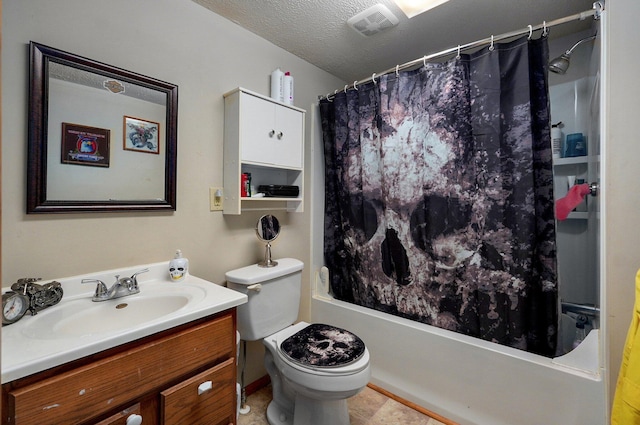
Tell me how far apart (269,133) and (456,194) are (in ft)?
3.47

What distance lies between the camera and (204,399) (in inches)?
46.0

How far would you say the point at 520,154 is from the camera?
4.84 feet

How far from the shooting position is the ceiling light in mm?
1567

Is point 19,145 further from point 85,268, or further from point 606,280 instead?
point 606,280

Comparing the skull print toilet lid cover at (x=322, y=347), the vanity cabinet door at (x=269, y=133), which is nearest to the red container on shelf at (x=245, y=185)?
the vanity cabinet door at (x=269, y=133)

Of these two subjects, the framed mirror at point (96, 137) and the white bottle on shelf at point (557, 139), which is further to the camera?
the white bottle on shelf at point (557, 139)

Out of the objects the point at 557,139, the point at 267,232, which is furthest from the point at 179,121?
the point at 557,139

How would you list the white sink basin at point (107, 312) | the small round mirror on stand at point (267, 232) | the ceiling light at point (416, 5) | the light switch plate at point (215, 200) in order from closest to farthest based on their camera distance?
the white sink basin at point (107, 312), the ceiling light at point (416, 5), the light switch plate at point (215, 200), the small round mirror on stand at point (267, 232)

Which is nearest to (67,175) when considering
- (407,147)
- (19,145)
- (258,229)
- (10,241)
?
(19,145)

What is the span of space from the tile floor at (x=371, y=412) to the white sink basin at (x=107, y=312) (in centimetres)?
85

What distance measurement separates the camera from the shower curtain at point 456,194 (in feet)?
4.84

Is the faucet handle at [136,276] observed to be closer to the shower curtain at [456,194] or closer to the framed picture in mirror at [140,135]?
the framed picture in mirror at [140,135]

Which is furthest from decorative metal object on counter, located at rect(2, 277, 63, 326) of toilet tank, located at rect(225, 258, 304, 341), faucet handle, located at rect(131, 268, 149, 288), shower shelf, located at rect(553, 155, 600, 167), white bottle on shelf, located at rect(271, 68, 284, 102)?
shower shelf, located at rect(553, 155, 600, 167)

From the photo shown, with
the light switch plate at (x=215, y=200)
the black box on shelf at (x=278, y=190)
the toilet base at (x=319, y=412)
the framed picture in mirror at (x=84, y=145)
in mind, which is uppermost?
the framed picture in mirror at (x=84, y=145)
